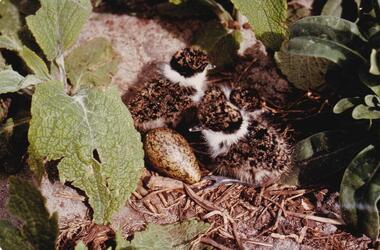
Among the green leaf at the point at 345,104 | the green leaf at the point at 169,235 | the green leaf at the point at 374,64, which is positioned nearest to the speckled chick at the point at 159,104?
the green leaf at the point at 169,235

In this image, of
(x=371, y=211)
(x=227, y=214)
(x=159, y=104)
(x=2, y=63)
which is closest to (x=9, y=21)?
(x=2, y=63)

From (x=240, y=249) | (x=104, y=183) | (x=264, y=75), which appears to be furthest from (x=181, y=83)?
(x=240, y=249)

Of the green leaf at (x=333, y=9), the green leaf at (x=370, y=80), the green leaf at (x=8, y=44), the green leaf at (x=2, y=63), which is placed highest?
the green leaf at (x=333, y=9)

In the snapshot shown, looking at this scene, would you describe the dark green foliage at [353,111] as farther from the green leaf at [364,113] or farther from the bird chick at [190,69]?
the bird chick at [190,69]

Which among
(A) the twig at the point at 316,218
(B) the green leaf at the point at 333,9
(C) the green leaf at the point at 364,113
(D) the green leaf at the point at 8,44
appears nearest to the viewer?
(C) the green leaf at the point at 364,113

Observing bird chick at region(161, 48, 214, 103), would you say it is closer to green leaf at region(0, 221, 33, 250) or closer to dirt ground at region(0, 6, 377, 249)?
dirt ground at region(0, 6, 377, 249)

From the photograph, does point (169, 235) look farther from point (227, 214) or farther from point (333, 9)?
point (333, 9)

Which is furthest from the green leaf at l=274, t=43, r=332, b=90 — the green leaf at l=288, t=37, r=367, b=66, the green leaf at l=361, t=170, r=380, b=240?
the green leaf at l=361, t=170, r=380, b=240
